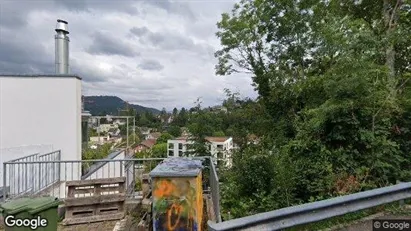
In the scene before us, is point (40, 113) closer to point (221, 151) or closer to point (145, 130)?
point (221, 151)

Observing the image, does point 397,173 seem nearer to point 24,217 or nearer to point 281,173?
point 281,173

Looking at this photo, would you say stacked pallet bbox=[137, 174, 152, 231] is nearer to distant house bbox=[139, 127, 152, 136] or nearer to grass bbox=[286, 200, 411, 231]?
grass bbox=[286, 200, 411, 231]

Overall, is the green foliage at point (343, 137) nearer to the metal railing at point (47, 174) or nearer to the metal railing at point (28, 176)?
the metal railing at point (47, 174)

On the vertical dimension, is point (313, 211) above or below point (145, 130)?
below

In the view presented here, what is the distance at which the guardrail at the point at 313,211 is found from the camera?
12.8 ft

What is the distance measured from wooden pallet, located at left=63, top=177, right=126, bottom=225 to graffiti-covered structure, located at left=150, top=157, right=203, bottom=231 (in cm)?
198

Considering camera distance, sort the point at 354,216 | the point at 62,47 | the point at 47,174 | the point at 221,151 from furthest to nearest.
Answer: the point at 62,47, the point at 221,151, the point at 47,174, the point at 354,216

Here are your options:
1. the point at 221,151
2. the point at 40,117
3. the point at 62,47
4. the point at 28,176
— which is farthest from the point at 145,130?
the point at 28,176

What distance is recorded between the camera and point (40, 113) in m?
10.0

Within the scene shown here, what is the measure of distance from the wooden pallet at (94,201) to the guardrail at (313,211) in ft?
10.6

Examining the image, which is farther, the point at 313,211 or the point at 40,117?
the point at 40,117

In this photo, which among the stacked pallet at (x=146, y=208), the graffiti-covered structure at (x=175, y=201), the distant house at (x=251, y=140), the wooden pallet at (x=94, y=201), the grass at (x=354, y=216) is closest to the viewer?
the grass at (x=354, y=216)

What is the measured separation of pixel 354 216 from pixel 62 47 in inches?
515

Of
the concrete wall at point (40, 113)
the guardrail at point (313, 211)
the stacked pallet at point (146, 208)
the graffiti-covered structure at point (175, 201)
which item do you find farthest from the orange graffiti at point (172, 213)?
the concrete wall at point (40, 113)
